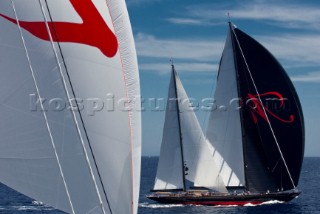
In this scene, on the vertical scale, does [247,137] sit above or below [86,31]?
above

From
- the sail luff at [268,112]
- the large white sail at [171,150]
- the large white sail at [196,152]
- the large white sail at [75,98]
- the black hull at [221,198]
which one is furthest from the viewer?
the black hull at [221,198]

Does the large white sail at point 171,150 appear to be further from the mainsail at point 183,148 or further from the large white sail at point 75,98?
the large white sail at point 75,98

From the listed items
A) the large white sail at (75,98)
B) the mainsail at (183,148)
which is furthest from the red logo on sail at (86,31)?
the mainsail at (183,148)

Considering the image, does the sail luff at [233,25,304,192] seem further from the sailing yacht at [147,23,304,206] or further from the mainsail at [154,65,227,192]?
the mainsail at [154,65,227,192]

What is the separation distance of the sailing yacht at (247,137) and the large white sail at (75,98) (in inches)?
1610

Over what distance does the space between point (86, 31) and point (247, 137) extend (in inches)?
1672

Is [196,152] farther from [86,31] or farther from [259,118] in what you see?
[86,31]

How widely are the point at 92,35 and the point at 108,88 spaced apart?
4.20 feet

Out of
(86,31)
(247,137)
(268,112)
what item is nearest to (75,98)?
(86,31)

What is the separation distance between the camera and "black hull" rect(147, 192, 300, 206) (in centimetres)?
5356

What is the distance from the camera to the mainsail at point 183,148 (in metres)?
53.0

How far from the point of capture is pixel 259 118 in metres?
52.5

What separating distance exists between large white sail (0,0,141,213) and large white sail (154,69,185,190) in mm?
40712

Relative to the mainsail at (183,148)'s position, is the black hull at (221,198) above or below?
below
